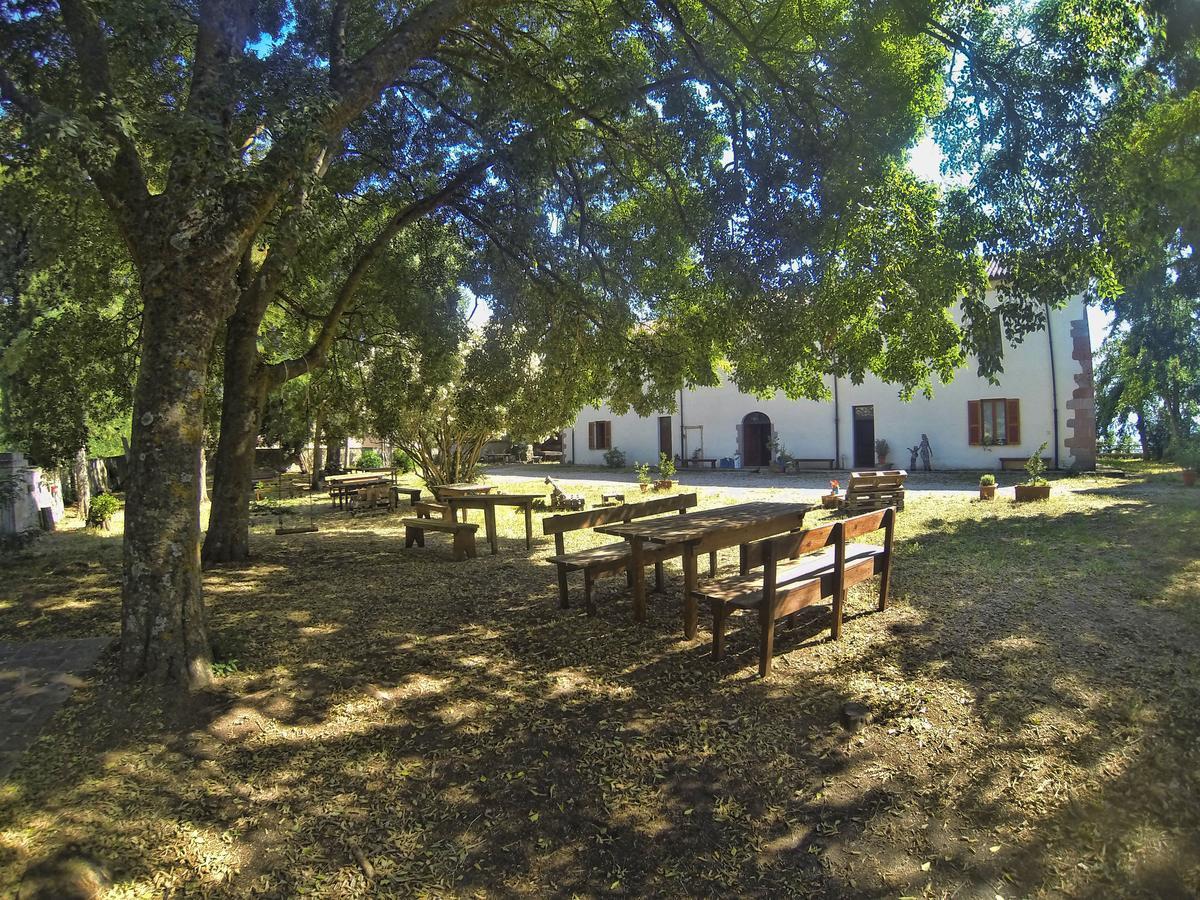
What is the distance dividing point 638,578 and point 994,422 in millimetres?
19015

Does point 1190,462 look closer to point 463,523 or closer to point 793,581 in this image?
point 793,581

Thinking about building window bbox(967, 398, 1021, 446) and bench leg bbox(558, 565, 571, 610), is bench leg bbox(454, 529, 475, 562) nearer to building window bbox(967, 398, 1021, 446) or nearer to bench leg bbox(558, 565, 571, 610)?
bench leg bbox(558, 565, 571, 610)

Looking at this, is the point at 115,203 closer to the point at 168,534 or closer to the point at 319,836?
the point at 168,534

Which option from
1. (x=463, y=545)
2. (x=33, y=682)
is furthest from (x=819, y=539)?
(x=463, y=545)

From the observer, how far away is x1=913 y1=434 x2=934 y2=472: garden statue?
2086cm

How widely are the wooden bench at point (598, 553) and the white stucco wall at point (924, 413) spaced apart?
808cm

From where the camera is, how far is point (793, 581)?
4488 mm

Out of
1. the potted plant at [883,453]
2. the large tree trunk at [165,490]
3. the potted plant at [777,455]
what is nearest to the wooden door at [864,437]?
the potted plant at [883,453]

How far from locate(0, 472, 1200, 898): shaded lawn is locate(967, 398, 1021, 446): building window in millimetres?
16122

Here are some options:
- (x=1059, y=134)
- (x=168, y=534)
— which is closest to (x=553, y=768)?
(x=168, y=534)

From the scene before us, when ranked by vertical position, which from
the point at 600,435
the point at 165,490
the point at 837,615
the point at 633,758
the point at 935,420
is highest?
the point at 600,435

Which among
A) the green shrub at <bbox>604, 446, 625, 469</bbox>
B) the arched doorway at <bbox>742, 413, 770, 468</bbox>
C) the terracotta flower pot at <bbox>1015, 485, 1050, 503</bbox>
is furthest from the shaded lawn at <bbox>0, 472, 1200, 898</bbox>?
the green shrub at <bbox>604, 446, 625, 469</bbox>

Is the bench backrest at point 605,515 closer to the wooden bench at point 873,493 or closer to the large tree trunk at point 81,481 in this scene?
the wooden bench at point 873,493

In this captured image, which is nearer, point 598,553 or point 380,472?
point 598,553
